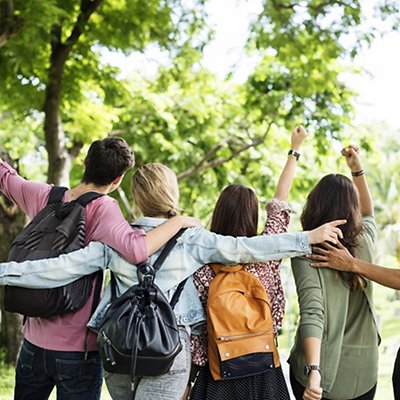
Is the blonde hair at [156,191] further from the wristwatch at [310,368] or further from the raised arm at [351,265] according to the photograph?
the wristwatch at [310,368]

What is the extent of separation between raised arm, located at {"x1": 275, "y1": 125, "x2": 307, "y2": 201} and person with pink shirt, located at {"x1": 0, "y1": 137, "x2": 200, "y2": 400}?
21.0 inches

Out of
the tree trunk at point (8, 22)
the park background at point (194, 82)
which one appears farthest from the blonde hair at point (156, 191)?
the tree trunk at point (8, 22)

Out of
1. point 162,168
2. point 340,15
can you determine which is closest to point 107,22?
point 340,15

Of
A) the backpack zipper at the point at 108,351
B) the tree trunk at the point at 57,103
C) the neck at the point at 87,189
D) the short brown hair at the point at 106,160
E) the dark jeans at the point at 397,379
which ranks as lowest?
the dark jeans at the point at 397,379

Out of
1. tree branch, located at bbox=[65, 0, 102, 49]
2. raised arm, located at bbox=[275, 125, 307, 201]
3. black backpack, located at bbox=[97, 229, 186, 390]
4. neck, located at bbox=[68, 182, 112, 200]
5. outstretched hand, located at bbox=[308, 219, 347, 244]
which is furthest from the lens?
tree branch, located at bbox=[65, 0, 102, 49]

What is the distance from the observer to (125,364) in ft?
9.73

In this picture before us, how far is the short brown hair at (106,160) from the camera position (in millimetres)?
3379

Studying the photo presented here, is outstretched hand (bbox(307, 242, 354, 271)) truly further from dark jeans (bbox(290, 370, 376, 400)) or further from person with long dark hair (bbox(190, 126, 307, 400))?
dark jeans (bbox(290, 370, 376, 400))

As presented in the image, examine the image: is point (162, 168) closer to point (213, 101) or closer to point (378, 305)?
point (213, 101)

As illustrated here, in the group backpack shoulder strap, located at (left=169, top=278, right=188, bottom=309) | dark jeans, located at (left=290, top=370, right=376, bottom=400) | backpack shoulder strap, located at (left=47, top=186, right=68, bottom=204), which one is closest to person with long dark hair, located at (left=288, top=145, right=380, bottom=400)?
dark jeans, located at (left=290, top=370, right=376, bottom=400)

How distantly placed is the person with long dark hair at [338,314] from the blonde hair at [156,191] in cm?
61

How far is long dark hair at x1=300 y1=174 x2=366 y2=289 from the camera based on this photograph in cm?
332

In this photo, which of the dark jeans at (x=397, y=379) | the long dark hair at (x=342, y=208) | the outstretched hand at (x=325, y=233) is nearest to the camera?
the outstretched hand at (x=325, y=233)

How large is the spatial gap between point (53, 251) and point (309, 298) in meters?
1.11
